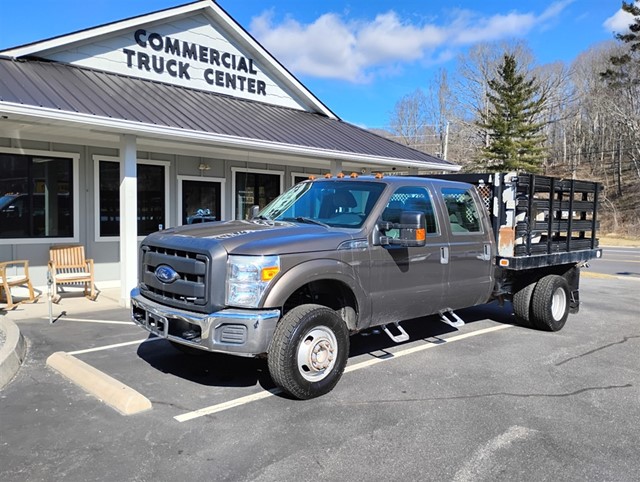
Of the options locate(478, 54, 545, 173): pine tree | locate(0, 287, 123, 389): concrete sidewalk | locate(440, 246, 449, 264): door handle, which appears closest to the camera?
locate(0, 287, 123, 389): concrete sidewalk

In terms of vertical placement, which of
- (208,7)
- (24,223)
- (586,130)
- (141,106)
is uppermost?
(586,130)

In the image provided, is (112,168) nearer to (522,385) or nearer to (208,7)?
(208,7)

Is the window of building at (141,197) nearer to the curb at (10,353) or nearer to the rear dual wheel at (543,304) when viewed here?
the curb at (10,353)

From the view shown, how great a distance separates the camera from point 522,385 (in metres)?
4.93

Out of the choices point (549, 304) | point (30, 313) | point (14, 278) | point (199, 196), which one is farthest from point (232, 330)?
point (199, 196)

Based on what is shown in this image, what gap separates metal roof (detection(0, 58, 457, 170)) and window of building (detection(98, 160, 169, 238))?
68.8 inches

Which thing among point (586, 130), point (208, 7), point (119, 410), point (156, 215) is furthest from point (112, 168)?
point (586, 130)

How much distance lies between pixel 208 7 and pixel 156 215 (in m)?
4.83

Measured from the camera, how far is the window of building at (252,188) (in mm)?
12969

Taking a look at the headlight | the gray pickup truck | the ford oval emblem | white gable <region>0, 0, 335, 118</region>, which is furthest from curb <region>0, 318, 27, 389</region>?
white gable <region>0, 0, 335, 118</region>

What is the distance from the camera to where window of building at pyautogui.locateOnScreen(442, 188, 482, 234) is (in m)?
5.85

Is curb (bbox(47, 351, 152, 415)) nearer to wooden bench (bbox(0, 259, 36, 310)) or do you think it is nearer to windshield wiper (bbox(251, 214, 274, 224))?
windshield wiper (bbox(251, 214, 274, 224))

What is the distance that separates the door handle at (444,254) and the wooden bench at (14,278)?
687cm

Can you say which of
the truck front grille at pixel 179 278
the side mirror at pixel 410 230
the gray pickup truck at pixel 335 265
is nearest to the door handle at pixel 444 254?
the gray pickup truck at pixel 335 265
